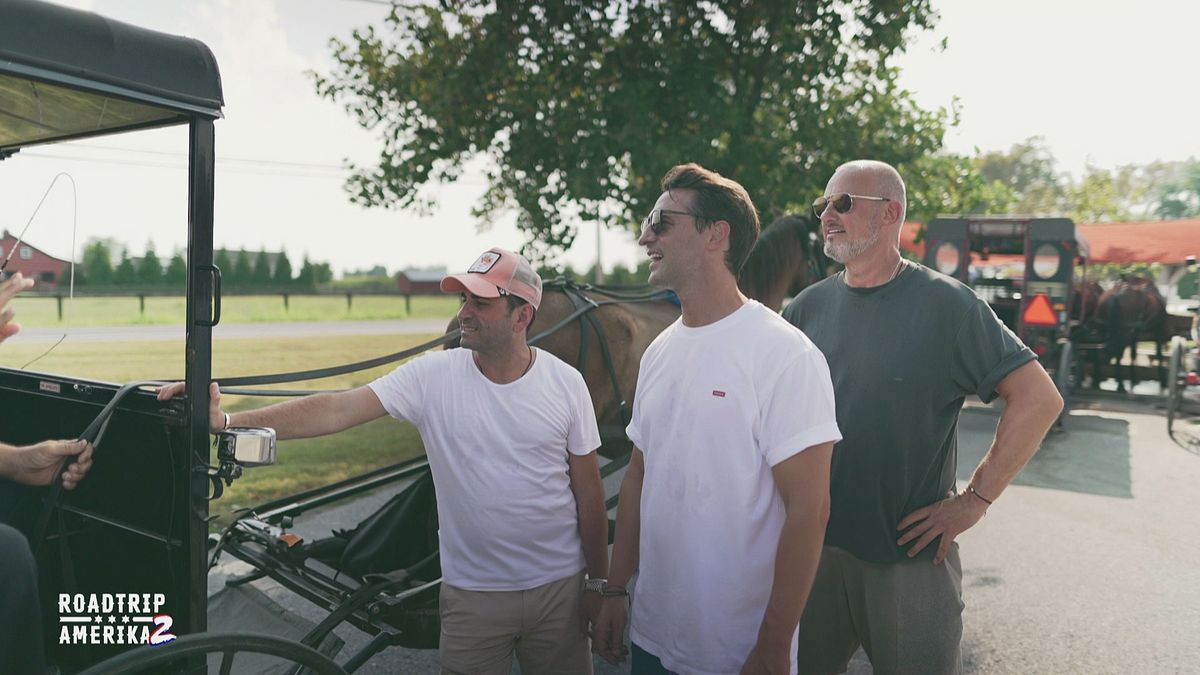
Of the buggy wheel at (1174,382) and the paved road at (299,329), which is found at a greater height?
the buggy wheel at (1174,382)

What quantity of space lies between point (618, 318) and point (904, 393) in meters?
2.73

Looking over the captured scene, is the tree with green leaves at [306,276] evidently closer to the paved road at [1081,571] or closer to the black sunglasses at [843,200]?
the paved road at [1081,571]

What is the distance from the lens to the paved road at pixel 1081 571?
374 centimetres

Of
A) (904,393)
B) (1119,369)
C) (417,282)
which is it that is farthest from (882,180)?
(417,282)

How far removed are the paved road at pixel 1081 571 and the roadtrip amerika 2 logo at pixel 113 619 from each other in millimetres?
1455

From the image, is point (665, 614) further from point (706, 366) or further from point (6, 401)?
point (6, 401)

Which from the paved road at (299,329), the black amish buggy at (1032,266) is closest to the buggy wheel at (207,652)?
the black amish buggy at (1032,266)

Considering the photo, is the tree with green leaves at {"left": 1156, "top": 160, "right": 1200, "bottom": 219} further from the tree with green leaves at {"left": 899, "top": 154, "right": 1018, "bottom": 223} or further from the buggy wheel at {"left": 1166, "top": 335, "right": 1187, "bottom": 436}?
the buggy wheel at {"left": 1166, "top": 335, "right": 1187, "bottom": 436}

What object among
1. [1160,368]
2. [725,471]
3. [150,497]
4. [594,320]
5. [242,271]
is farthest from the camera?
[242,271]

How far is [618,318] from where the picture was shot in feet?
15.5

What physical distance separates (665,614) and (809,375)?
0.68m

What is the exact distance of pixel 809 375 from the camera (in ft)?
5.65

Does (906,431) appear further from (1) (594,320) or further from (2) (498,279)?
(1) (594,320)

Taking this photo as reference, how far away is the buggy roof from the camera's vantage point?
5.28 ft
